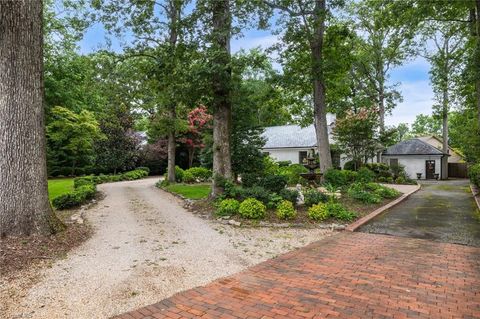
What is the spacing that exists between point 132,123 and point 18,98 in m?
20.1

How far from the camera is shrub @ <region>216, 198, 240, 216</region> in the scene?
906cm

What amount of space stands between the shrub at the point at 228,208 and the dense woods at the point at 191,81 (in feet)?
4.44

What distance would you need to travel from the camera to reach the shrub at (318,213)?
848 cm

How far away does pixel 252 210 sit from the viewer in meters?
8.53

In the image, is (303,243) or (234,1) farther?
(234,1)

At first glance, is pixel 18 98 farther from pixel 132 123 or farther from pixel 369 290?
pixel 132 123

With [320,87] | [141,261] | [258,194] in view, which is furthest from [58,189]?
[320,87]

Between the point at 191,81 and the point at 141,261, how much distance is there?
602 centimetres

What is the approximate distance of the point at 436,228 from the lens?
802cm

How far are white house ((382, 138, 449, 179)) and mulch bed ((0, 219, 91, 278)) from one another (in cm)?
2713

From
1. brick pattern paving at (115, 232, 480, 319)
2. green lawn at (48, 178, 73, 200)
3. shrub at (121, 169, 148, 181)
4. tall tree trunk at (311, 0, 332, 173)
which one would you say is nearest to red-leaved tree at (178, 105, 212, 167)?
shrub at (121, 169, 148, 181)

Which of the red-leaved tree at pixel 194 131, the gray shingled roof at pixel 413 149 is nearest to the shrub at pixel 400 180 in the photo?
the gray shingled roof at pixel 413 149

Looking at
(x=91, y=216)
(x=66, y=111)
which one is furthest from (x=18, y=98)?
(x=66, y=111)

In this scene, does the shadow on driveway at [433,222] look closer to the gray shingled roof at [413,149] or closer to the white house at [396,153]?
the white house at [396,153]
